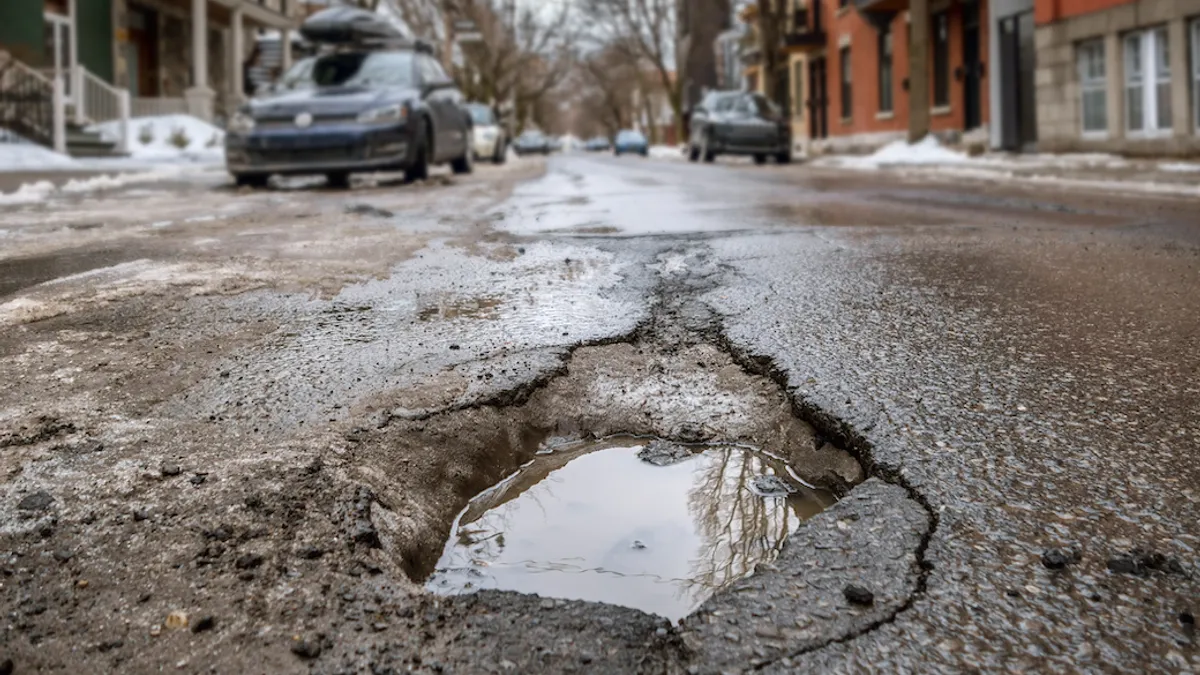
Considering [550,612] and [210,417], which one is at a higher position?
[210,417]

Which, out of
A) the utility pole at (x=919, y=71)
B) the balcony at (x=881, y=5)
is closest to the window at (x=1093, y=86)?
the utility pole at (x=919, y=71)

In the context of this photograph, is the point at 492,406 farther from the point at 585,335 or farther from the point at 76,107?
the point at 76,107

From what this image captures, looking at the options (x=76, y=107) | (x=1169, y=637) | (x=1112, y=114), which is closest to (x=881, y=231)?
(x=1169, y=637)

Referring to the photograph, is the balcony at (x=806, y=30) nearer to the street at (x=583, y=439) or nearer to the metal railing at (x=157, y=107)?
the metal railing at (x=157, y=107)

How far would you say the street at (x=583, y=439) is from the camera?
1612mm

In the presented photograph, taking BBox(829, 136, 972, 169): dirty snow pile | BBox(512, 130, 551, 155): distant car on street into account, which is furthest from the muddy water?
BBox(512, 130, 551, 155): distant car on street

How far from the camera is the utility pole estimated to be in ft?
71.3

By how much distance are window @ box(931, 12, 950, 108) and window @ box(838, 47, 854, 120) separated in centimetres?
603

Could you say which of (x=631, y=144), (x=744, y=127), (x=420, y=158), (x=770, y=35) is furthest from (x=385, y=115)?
(x=631, y=144)

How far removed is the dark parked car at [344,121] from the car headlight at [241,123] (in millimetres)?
10

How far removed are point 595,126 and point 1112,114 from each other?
406 ft

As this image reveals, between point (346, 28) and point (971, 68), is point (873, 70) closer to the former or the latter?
point (971, 68)

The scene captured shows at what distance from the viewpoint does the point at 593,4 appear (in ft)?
155

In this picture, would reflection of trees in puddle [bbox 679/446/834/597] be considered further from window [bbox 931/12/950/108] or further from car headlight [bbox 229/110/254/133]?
window [bbox 931/12/950/108]
